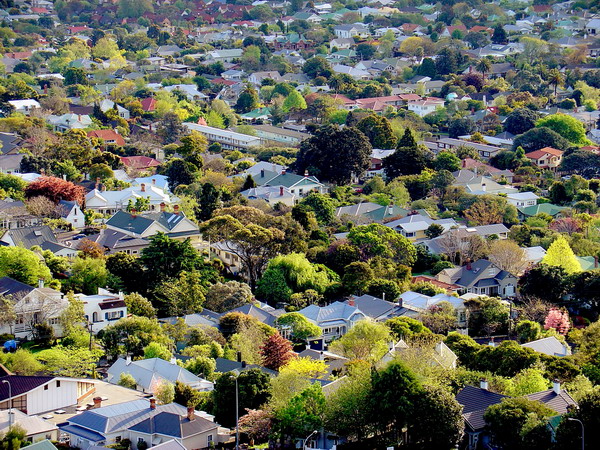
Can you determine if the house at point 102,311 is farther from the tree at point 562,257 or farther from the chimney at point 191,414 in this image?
the tree at point 562,257

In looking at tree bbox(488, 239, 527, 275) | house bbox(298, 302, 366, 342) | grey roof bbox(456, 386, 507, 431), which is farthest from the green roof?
grey roof bbox(456, 386, 507, 431)

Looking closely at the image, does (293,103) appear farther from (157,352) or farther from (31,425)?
(31,425)

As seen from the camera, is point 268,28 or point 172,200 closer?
point 172,200

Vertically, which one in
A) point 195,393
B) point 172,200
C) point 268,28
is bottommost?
point 268,28

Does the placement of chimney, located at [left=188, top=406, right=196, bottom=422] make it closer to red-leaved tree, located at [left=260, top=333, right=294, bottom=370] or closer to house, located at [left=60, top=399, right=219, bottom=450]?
house, located at [left=60, top=399, right=219, bottom=450]

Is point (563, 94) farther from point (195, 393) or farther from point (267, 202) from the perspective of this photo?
point (195, 393)

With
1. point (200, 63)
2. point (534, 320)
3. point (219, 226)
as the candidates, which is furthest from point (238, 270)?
point (200, 63)
